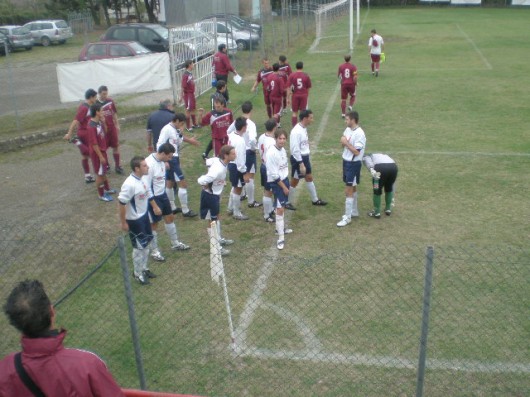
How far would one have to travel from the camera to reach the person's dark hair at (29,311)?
142 inches

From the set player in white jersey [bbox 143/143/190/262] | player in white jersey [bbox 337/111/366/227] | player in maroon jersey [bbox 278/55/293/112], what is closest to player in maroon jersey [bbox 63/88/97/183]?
player in white jersey [bbox 143/143/190/262]

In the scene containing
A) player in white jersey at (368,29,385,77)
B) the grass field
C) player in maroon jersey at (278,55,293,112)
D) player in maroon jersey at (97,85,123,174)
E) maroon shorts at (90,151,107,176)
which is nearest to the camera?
the grass field

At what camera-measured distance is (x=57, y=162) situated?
48.0ft

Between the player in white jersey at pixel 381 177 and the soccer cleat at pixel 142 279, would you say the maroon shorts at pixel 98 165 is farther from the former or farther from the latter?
the player in white jersey at pixel 381 177

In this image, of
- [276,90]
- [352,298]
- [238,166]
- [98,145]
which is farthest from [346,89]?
[352,298]

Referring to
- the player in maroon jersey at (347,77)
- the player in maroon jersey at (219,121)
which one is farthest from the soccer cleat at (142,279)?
the player in maroon jersey at (347,77)

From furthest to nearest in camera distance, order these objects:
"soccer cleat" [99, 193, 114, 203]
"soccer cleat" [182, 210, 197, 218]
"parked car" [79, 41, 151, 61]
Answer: "parked car" [79, 41, 151, 61] < "soccer cleat" [99, 193, 114, 203] < "soccer cleat" [182, 210, 197, 218]

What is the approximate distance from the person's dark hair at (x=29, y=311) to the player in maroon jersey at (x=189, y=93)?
530 inches

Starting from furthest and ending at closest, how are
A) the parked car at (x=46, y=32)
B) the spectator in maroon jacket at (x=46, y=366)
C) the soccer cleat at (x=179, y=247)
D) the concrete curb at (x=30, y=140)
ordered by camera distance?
the parked car at (x=46, y=32) < the concrete curb at (x=30, y=140) < the soccer cleat at (x=179, y=247) < the spectator in maroon jacket at (x=46, y=366)

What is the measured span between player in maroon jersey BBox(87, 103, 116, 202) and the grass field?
1727 millimetres

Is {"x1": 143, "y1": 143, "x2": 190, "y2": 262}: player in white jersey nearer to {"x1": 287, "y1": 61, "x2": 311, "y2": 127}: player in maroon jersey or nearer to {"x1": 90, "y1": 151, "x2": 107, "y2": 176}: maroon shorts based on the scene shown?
{"x1": 90, "y1": 151, "x2": 107, "y2": 176}: maroon shorts

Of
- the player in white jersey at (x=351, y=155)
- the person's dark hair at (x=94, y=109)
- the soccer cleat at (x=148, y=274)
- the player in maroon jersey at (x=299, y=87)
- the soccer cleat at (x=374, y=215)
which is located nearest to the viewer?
the soccer cleat at (x=148, y=274)

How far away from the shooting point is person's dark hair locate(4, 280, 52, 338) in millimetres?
3602

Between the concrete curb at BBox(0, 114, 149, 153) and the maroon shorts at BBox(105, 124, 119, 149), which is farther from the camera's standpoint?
the concrete curb at BBox(0, 114, 149, 153)
